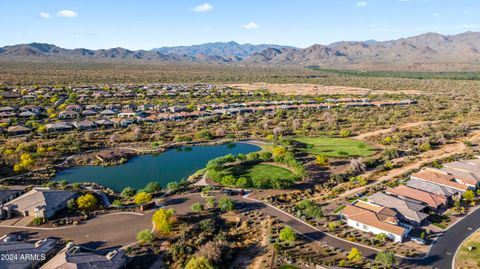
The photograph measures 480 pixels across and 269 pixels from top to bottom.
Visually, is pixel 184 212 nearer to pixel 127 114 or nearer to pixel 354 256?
pixel 354 256

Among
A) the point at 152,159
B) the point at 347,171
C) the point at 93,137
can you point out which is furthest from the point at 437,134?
the point at 93,137

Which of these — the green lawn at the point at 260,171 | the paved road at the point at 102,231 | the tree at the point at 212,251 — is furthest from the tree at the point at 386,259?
the paved road at the point at 102,231

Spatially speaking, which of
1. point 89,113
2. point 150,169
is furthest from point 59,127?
point 150,169

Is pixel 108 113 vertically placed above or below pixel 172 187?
above

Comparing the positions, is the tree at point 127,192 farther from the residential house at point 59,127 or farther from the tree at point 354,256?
the residential house at point 59,127

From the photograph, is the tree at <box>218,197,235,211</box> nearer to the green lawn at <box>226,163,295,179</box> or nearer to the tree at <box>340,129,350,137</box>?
the green lawn at <box>226,163,295,179</box>

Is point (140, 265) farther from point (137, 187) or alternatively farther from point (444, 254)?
point (444, 254)
